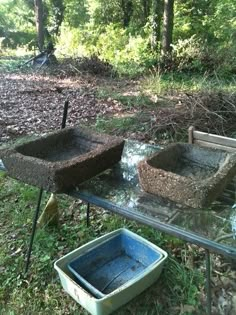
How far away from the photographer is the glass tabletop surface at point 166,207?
4.15 ft

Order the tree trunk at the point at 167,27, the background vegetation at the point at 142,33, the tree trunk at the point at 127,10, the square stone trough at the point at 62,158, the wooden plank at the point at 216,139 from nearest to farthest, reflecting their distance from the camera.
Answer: the square stone trough at the point at 62,158 → the wooden plank at the point at 216,139 → the background vegetation at the point at 142,33 → the tree trunk at the point at 167,27 → the tree trunk at the point at 127,10

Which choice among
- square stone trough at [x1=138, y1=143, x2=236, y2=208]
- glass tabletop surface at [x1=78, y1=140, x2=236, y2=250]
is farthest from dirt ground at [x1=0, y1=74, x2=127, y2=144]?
square stone trough at [x1=138, y1=143, x2=236, y2=208]

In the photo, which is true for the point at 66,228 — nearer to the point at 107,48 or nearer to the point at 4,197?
the point at 4,197

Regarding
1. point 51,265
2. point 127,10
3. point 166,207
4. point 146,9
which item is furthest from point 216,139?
point 127,10

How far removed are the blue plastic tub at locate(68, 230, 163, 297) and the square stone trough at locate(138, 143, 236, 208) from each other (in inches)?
20.9

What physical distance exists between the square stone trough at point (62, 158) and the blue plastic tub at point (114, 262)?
0.53m

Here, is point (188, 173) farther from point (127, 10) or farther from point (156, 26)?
point (127, 10)

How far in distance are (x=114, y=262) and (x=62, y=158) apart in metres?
0.67

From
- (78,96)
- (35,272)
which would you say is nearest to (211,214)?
(35,272)

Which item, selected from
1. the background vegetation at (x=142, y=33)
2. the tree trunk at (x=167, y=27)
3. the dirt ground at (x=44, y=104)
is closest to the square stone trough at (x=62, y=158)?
the dirt ground at (x=44, y=104)

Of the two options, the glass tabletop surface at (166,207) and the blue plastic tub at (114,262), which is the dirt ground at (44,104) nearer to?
the blue plastic tub at (114,262)

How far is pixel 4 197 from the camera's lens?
2.80 metres

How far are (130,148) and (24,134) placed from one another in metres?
2.31

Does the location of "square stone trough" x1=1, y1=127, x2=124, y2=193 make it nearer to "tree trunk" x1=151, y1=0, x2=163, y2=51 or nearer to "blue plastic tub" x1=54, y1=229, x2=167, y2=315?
"blue plastic tub" x1=54, y1=229, x2=167, y2=315
